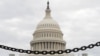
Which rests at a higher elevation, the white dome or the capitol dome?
the white dome

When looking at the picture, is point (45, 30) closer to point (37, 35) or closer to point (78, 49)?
point (37, 35)

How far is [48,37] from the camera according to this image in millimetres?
106938

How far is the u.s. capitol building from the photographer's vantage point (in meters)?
105

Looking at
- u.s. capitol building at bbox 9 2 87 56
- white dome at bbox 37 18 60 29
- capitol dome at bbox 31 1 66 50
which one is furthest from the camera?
white dome at bbox 37 18 60 29

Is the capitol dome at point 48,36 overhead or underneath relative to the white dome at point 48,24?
underneath

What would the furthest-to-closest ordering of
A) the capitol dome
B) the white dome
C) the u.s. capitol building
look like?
1. the white dome
2. the capitol dome
3. the u.s. capitol building

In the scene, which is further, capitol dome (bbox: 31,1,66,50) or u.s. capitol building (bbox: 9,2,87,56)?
capitol dome (bbox: 31,1,66,50)

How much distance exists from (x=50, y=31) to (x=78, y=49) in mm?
87929

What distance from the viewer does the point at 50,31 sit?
107 metres

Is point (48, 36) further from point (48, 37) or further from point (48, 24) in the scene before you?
point (48, 24)

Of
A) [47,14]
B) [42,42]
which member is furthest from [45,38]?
[47,14]

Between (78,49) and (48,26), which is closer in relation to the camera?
(78,49)

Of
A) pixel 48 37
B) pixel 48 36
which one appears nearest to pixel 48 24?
pixel 48 36

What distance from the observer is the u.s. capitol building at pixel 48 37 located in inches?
4139
